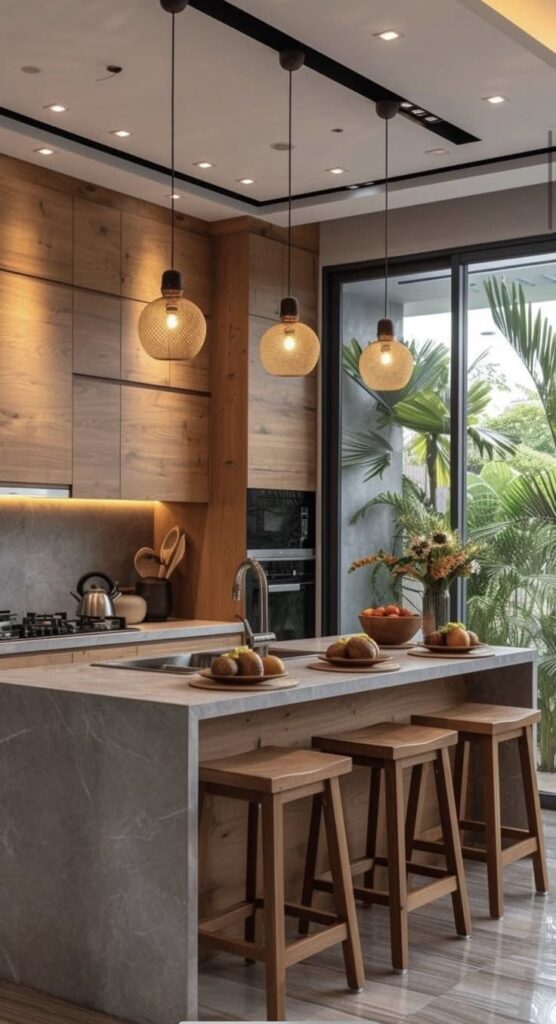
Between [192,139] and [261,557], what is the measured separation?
2142 millimetres

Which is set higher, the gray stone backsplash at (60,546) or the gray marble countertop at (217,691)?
the gray stone backsplash at (60,546)

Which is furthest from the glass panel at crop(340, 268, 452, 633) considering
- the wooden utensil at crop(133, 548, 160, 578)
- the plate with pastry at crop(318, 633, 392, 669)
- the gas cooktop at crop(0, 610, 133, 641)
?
the plate with pastry at crop(318, 633, 392, 669)

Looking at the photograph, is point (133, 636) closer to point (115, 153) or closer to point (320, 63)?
point (115, 153)

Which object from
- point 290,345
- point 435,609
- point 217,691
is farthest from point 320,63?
point 217,691

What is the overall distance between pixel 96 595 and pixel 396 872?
2.31 metres

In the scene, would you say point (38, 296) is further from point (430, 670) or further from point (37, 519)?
Answer: point (430, 670)

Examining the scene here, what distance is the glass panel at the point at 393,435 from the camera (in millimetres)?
6129

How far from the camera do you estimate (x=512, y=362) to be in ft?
19.2

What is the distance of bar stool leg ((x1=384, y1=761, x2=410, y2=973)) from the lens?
352cm

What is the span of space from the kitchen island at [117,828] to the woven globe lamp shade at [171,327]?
1.04 m

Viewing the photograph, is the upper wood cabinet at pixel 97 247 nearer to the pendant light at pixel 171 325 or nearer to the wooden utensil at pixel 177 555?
the wooden utensil at pixel 177 555

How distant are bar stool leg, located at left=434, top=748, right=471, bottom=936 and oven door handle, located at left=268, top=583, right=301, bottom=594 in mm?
2386

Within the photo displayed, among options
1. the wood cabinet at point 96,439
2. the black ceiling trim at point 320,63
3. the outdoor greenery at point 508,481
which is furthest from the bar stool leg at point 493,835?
the black ceiling trim at point 320,63

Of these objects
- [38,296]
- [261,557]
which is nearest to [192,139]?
[38,296]
